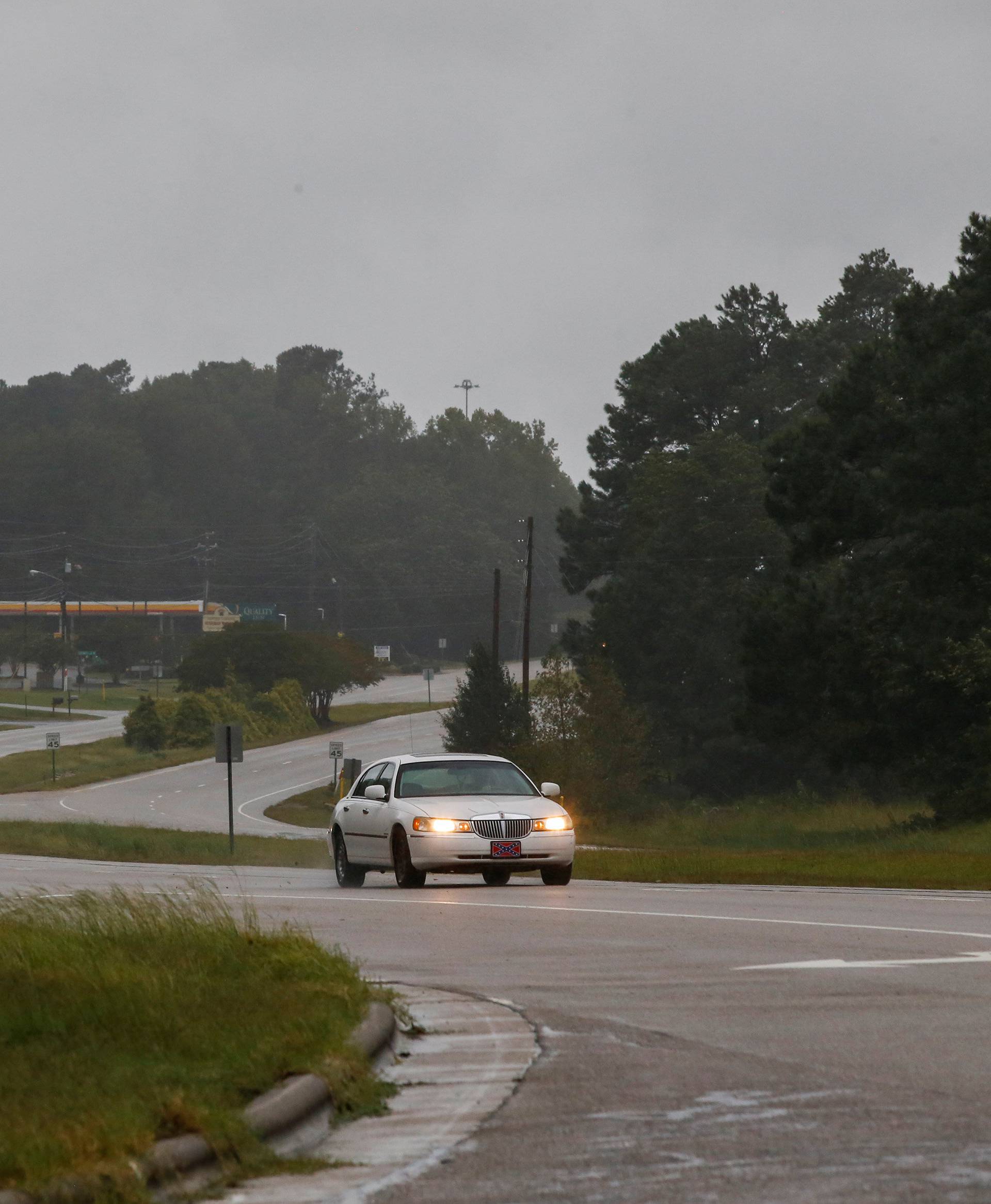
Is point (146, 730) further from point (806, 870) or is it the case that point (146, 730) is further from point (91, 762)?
point (806, 870)

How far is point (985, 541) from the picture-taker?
138 ft

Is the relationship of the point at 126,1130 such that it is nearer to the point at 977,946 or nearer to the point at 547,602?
the point at 977,946

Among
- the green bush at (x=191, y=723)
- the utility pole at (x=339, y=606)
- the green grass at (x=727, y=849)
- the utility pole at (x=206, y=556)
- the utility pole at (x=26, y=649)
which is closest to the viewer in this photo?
the green grass at (x=727, y=849)

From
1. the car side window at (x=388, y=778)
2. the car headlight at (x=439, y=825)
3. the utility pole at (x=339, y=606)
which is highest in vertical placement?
the utility pole at (x=339, y=606)

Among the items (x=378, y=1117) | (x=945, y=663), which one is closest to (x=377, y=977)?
(x=378, y=1117)

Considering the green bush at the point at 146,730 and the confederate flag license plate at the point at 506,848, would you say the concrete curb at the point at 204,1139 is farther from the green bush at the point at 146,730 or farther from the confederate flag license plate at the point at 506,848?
the green bush at the point at 146,730

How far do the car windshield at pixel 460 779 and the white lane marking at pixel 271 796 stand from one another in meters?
42.9

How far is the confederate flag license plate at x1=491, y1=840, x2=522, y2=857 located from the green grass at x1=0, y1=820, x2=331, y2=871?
1260 centimetres

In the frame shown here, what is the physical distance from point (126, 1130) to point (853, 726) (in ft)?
126

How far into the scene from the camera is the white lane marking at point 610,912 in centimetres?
1516

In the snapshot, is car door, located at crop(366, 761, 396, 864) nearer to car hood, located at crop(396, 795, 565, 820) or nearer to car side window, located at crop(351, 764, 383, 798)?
car hood, located at crop(396, 795, 565, 820)

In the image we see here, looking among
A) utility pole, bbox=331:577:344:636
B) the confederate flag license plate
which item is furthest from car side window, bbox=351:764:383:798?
utility pole, bbox=331:577:344:636

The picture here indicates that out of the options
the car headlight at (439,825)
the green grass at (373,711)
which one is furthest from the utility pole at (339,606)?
the car headlight at (439,825)

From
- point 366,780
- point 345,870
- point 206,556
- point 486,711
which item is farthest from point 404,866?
point 206,556
